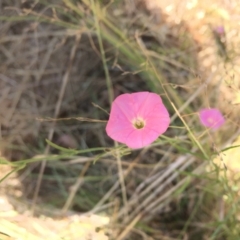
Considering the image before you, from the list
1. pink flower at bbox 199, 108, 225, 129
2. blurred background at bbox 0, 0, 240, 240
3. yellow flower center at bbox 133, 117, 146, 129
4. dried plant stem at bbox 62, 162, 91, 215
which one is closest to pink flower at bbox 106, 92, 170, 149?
yellow flower center at bbox 133, 117, 146, 129

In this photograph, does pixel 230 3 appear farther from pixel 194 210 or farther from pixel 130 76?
pixel 194 210

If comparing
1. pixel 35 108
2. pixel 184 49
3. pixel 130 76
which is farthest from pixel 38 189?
pixel 184 49

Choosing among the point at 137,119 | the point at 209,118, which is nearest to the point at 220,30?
the point at 209,118

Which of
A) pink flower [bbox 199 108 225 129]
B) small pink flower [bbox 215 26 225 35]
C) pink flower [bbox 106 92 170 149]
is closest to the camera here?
pink flower [bbox 106 92 170 149]

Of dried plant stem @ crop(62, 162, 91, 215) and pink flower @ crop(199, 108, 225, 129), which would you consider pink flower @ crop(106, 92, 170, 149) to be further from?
dried plant stem @ crop(62, 162, 91, 215)

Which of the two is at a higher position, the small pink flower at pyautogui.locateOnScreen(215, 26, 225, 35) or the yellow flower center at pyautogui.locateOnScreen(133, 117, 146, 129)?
the small pink flower at pyautogui.locateOnScreen(215, 26, 225, 35)

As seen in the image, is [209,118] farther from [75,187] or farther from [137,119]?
[75,187]
